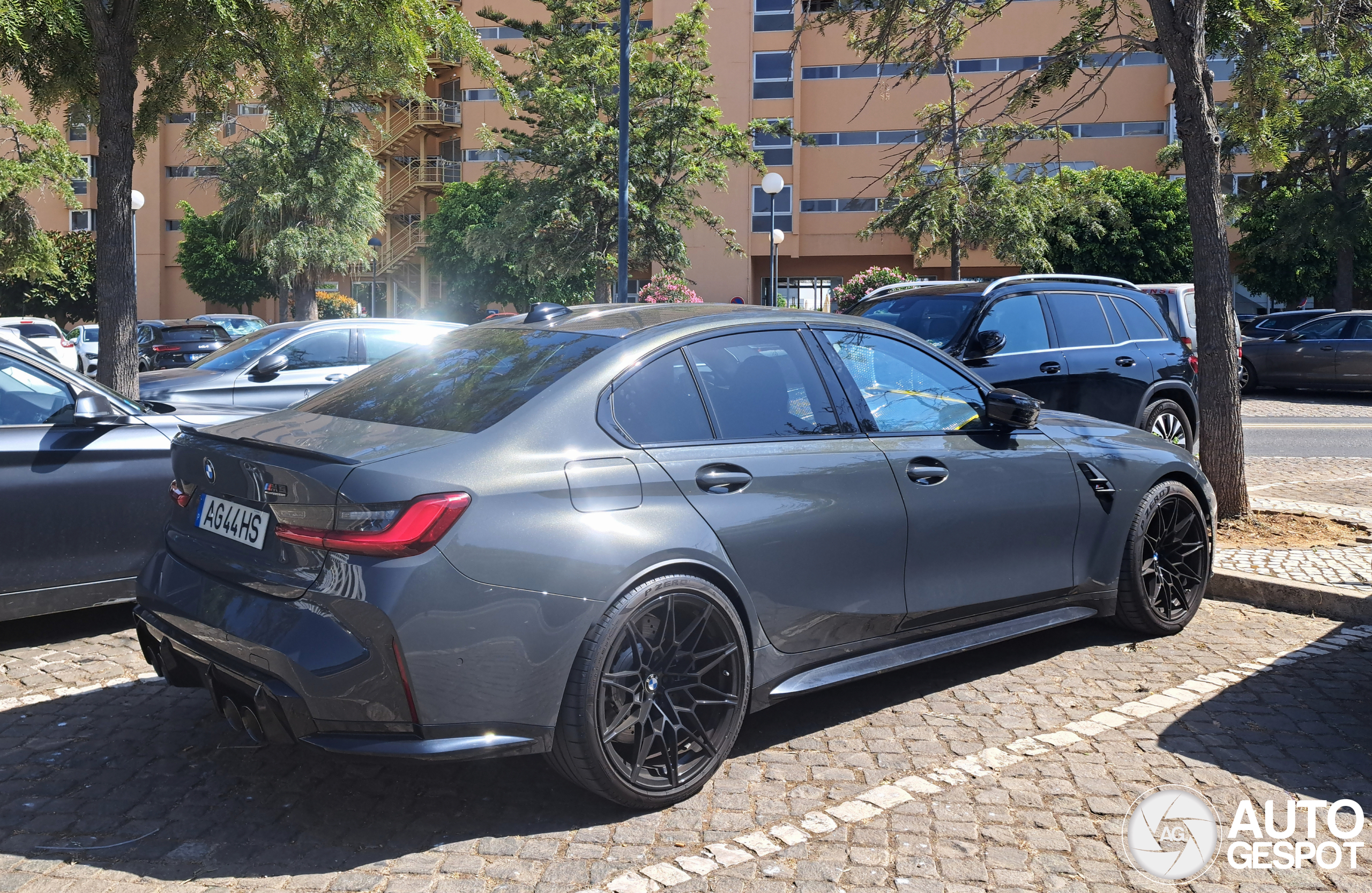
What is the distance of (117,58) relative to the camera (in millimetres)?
8578

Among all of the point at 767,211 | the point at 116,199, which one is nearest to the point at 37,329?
the point at 116,199

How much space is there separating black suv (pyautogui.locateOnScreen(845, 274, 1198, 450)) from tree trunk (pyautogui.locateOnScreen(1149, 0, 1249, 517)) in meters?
0.99

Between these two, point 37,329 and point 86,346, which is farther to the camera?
point 86,346

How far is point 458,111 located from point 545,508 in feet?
165

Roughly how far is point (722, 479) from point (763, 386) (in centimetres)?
52

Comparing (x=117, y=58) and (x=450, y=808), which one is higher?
(x=117, y=58)

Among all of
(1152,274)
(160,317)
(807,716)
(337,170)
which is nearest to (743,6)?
(1152,274)

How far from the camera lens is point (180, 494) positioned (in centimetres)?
390

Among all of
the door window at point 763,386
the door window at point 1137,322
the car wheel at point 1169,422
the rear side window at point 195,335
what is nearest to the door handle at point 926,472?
the door window at point 763,386

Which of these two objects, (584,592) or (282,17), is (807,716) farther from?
(282,17)

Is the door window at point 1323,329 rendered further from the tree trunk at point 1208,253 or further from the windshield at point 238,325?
the windshield at point 238,325

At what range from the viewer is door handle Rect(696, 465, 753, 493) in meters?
3.71

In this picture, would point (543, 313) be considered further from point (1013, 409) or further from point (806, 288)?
point (806, 288)

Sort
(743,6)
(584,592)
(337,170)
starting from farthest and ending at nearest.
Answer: (743,6) → (337,170) → (584,592)
